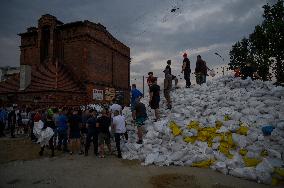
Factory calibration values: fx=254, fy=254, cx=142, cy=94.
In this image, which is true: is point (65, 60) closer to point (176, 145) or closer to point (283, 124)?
point (176, 145)

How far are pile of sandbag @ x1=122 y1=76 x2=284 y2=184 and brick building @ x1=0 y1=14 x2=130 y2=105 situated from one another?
955 centimetres

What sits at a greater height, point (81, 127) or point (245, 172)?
point (81, 127)

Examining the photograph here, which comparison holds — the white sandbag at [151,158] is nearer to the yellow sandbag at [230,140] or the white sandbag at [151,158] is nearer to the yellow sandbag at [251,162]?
the yellow sandbag at [230,140]

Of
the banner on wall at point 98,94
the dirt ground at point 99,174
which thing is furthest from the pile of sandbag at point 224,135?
the banner on wall at point 98,94

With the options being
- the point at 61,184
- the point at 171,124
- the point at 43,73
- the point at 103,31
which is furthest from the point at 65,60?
the point at 61,184

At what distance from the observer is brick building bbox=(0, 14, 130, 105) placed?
21000mm

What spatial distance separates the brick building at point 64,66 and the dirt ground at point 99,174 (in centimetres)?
1124

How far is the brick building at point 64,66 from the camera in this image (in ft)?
68.9

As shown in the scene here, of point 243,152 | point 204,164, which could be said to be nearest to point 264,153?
point 243,152

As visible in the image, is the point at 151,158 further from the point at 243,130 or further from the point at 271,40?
the point at 271,40

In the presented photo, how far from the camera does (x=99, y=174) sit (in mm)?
7711

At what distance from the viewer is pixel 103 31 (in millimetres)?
25391

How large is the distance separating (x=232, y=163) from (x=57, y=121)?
283 inches

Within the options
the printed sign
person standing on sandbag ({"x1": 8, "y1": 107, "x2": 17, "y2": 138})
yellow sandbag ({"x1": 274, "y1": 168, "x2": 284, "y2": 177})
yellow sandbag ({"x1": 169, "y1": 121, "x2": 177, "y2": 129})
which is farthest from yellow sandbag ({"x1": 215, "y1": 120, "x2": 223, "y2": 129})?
the printed sign
